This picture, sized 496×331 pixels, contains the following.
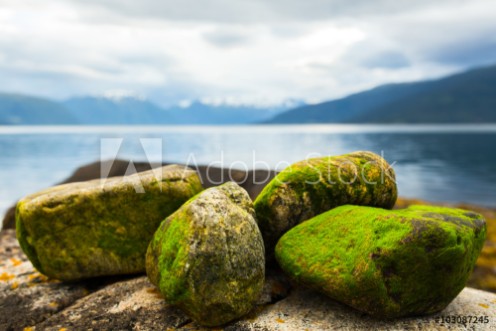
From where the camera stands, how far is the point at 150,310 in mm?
7207

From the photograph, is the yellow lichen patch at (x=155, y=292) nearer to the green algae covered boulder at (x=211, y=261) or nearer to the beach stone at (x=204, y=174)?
the green algae covered boulder at (x=211, y=261)

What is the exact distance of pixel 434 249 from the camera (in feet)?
19.9

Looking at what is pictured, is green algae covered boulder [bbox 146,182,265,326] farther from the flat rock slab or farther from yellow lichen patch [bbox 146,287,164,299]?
yellow lichen patch [bbox 146,287,164,299]

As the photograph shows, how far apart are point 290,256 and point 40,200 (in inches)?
232

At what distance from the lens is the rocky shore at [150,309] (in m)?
6.64

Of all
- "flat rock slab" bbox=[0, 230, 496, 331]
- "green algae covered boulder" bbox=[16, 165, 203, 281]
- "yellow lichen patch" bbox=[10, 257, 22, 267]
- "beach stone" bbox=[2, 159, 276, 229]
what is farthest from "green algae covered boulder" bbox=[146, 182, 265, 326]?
"yellow lichen patch" bbox=[10, 257, 22, 267]

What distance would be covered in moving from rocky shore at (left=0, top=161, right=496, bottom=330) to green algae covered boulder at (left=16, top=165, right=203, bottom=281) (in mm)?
515

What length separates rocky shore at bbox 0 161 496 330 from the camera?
21.8ft

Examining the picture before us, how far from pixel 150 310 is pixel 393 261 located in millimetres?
4624

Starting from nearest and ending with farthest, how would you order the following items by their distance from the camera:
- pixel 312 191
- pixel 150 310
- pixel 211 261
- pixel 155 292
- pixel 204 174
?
pixel 211 261
pixel 150 310
pixel 155 292
pixel 312 191
pixel 204 174

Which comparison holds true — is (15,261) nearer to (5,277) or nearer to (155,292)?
(5,277)

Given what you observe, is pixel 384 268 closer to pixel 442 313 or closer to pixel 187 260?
pixel 442 313

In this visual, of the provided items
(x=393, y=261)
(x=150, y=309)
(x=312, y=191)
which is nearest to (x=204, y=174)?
(x=312, y=191)

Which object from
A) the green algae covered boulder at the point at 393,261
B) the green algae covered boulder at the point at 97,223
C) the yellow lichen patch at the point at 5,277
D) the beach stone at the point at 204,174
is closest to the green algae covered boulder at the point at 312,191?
the green algae covered boulder at the point at 393,261
